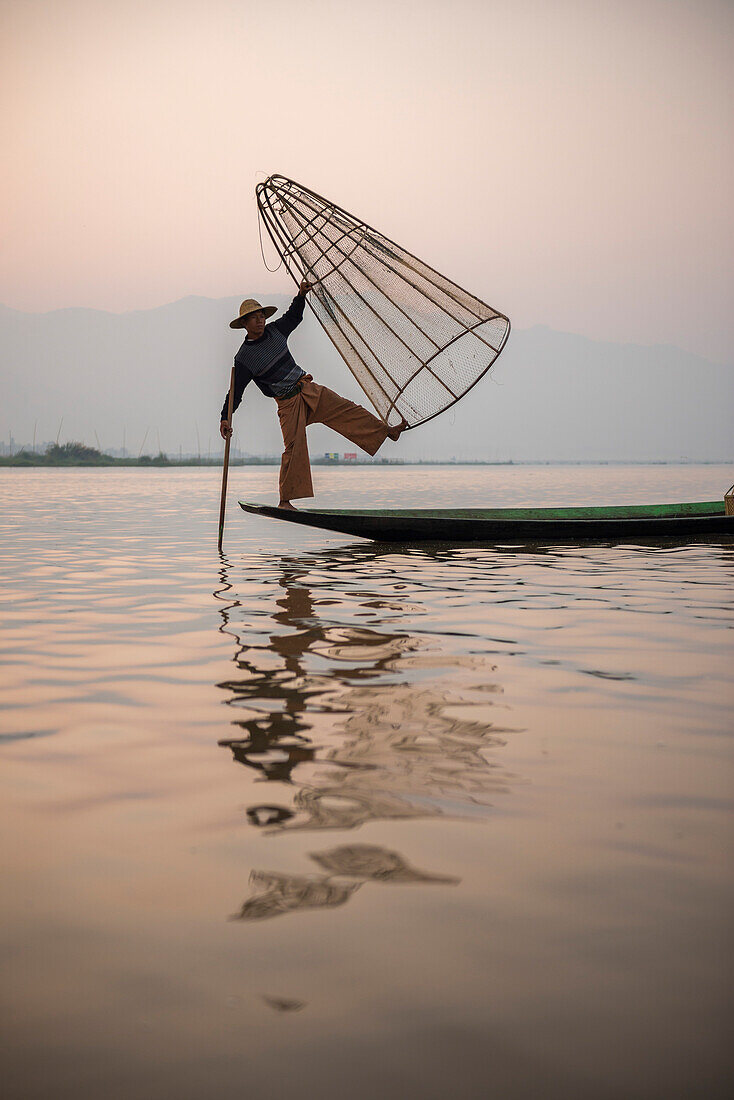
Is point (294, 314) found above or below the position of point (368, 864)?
above

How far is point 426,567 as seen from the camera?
8.65 metres

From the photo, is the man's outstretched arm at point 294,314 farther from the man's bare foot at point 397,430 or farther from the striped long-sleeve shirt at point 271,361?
the man's bare foot at point 397,430

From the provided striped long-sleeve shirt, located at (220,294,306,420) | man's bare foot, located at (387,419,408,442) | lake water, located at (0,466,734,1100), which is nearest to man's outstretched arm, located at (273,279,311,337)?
striped long-sleeve shirt, located at (220,294,306,420)

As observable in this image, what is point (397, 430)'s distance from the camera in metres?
9.64

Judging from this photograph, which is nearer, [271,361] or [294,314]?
[294,314]

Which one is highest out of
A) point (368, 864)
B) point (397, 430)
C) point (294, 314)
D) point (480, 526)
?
point (294, 314)

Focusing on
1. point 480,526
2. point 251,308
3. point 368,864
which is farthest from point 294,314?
point 368,864

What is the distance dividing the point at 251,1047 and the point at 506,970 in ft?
1.64

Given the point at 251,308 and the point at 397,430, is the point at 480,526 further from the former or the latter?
the point at 251,308

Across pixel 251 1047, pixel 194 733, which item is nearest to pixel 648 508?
pixel 194 733

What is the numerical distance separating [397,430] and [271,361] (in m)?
1.47

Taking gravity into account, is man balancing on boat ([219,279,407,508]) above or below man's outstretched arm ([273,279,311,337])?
below

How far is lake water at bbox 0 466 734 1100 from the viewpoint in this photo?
159 cm

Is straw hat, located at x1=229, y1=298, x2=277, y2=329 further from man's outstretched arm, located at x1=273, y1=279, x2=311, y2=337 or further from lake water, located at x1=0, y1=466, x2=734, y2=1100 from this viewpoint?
lake water, located at x1=0, y1=466, x2=734, y2=1100
